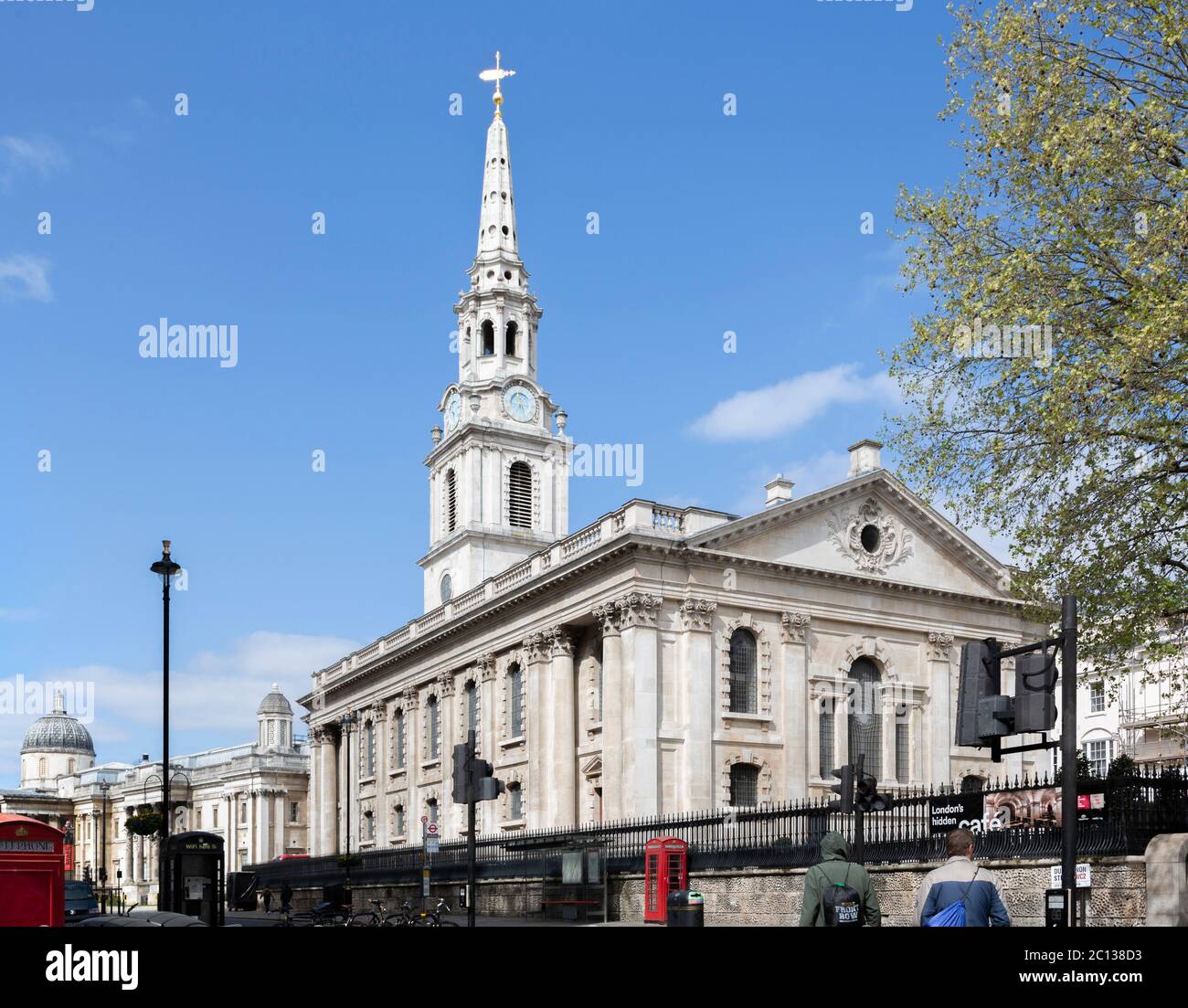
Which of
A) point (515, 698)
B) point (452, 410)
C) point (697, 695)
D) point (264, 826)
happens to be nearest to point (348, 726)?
point (515, 698)

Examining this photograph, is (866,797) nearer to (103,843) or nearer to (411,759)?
(411,759)

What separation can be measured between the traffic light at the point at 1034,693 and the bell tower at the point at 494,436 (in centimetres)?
5452

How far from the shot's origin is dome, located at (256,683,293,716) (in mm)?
129250

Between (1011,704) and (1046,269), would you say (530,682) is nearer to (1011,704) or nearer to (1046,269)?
(1046,269)

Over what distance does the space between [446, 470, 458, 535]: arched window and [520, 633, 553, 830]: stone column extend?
19882 millimetres

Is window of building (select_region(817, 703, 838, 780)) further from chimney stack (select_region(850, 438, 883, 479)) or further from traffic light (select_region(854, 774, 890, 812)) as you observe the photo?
traffic light (select_region(854, 774, 890, 812))

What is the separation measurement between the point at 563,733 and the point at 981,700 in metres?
37.5

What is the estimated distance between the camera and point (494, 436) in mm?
68312

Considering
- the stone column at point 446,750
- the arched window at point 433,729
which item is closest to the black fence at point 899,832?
the stone column at point 446,750

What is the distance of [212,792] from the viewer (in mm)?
126750

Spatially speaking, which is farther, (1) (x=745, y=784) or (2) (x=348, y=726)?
(2) (x=348, y=726)

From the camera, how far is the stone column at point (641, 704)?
44062 millimetres
